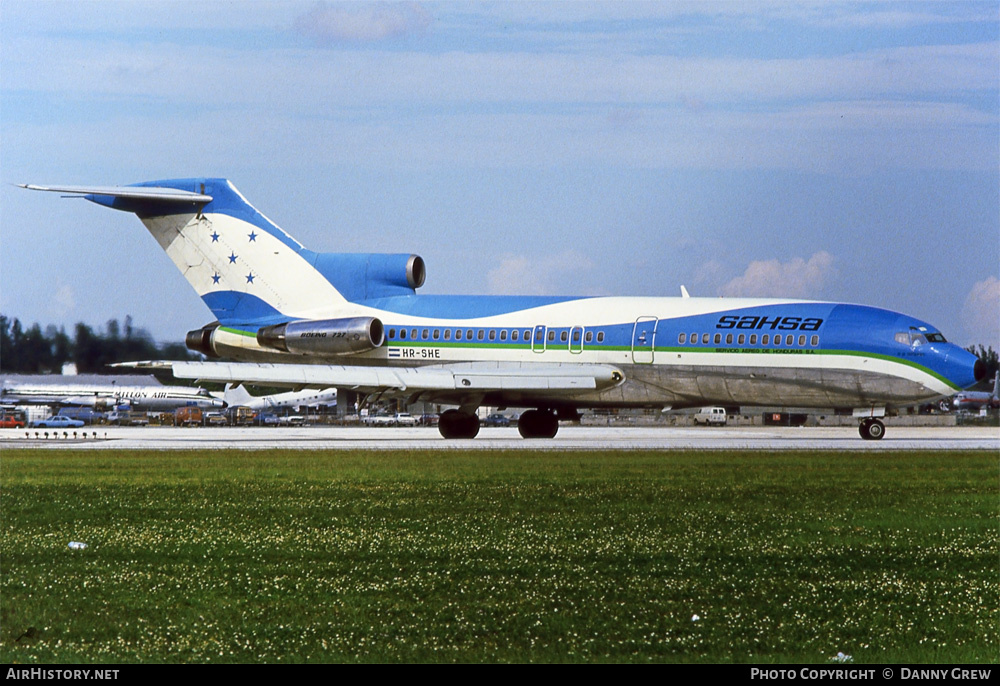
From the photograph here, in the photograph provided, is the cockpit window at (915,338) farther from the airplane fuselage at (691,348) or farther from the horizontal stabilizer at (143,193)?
the horizontal stabilizer at (143,193)

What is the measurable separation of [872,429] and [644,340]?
24.0 feet

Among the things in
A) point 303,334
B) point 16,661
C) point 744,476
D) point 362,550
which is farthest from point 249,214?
point 16,661

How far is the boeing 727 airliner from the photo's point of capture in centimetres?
3422

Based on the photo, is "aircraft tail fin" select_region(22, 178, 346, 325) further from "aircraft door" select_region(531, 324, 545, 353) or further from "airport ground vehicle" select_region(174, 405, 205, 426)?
"airport ground vehicle" select_region(174, 405, 205, 426)

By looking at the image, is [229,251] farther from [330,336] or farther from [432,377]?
[432,377]

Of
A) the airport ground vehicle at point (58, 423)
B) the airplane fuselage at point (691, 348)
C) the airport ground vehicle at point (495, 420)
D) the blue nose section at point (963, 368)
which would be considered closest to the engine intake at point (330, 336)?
the airplane fuselage at point (691, 348)

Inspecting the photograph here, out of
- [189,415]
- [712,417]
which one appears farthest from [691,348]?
[189,415]

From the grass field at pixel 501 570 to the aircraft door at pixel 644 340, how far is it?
1426 cm

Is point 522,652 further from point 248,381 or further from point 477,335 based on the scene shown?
point 477,335

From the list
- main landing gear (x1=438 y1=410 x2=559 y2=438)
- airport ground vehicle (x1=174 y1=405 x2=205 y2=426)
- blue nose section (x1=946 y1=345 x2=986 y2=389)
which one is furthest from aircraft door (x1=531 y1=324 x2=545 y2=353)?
airport ground vehicle (x1=174 y1=405 x2=205 y2=426)

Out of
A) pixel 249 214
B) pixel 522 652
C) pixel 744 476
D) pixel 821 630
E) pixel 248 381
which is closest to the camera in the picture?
pixel 522 652

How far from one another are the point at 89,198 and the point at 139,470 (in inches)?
725

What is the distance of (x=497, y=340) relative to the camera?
37781 millimetres

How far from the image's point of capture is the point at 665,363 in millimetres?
35750
